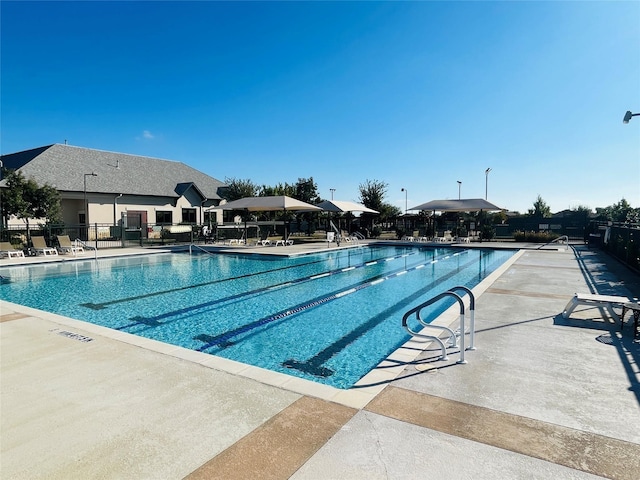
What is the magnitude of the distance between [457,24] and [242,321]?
13.0m

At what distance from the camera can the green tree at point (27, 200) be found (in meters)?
18.8

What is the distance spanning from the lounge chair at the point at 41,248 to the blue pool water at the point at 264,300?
9.64ft

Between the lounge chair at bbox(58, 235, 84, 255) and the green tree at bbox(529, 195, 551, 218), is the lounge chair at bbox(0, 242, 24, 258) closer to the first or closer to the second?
the lounge chair at bbox(58, 235, 84, 255)

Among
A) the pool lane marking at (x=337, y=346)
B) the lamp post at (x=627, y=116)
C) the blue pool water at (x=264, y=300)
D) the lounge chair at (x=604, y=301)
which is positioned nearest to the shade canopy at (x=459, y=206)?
the blue pool water at (x=264, y=300)

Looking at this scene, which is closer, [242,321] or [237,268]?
[242,321]

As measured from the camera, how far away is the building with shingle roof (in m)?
25.7

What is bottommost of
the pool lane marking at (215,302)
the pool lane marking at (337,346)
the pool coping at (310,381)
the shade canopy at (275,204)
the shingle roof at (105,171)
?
the pool lane marking at (337,346)

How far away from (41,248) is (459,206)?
948 inches

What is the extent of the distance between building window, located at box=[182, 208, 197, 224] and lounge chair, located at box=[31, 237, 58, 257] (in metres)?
15.1

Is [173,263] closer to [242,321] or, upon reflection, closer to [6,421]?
[242,321]

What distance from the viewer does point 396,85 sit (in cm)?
1925

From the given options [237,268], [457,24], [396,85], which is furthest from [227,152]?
[457,24]

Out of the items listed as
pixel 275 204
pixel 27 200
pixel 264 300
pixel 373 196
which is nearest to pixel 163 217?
pixel 27 200

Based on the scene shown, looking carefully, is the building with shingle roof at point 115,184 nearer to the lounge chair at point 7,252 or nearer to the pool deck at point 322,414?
the lounge chair at point 7,252
